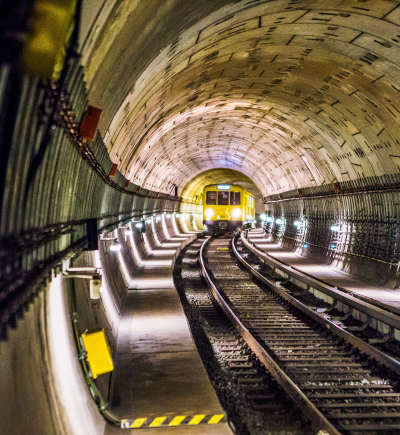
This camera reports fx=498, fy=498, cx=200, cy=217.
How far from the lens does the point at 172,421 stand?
17.7 feet

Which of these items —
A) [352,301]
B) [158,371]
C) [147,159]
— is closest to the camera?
[158,371]

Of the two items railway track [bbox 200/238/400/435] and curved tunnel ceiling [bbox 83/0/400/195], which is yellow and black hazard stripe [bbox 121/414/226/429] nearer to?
railway track [bbox 200/238/400/435]

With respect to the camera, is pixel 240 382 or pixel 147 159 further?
pixel 147 159

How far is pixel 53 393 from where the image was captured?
421 centimetres

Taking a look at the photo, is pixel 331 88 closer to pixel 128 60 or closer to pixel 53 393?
pixel 128 60

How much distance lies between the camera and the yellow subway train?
115 ft

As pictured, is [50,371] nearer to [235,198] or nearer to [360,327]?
[360,327]

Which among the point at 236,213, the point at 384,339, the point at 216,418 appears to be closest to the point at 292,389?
the point at 216,418

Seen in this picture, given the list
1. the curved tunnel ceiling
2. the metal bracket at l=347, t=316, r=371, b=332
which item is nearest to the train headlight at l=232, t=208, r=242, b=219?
the curved tunnel ceiling

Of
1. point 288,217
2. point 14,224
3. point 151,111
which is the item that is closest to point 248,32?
point 151,111

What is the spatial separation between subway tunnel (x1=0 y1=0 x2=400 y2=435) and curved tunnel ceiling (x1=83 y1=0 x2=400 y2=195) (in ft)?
0.20

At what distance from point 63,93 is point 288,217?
2439 cm

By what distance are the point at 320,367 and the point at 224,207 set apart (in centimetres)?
2693

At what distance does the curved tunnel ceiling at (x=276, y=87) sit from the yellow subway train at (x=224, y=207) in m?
12.7
